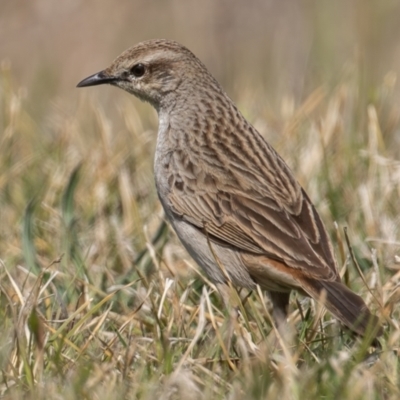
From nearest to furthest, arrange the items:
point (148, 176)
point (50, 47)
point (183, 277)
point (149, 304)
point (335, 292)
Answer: point (335, 292)
point (149, 304)
point (183, 277)
point (148, 176)
point (50, 47)

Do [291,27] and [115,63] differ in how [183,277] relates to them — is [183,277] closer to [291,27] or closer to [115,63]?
[115,63]

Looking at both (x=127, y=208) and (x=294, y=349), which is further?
(x=127, y=208)

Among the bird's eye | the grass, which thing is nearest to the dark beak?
the bird's eye

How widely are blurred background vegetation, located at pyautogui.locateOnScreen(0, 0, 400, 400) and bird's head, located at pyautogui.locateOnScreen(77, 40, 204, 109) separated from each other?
0.88m

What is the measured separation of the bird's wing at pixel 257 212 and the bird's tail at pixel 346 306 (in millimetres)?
70

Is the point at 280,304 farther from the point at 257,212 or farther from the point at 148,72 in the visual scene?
the point at 148,72

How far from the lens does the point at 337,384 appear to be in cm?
455

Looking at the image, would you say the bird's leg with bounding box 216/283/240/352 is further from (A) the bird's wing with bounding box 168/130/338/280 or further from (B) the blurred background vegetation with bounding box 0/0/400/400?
(A) the bird's wing with bounding box 168/130/338/280

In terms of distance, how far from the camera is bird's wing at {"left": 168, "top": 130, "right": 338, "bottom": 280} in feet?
18.8

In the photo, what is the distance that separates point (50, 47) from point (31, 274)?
9775 mm

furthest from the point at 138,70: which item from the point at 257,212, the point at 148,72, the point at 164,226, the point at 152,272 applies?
the point at 257,212

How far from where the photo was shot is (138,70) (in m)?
7.18

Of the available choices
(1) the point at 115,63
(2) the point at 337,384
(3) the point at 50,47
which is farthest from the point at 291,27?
(2) the point at 337,384

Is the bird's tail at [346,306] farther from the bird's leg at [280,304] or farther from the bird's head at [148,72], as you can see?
the bird's head at [148,72]
